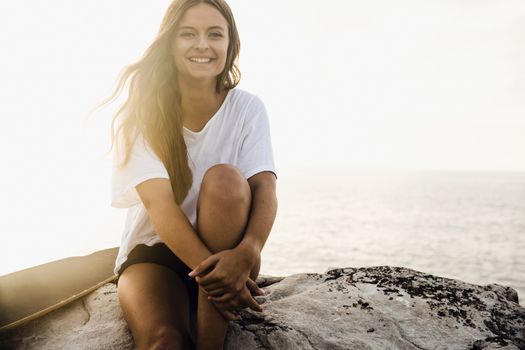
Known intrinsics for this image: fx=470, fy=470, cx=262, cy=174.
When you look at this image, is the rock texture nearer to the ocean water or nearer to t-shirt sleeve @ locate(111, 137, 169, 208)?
t-shirt sleeve @ locate(111, 137, 169, 208)

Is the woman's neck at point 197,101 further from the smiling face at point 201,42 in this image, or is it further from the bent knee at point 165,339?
the bent knee at point 165,339

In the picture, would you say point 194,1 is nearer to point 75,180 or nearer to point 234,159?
point 234,159

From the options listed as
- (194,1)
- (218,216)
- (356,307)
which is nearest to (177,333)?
(218,216)

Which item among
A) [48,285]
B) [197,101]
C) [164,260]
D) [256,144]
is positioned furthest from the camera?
[48,285]

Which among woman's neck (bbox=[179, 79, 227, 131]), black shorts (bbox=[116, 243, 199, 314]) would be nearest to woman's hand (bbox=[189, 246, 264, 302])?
black shorts (bbox=[116, 243, 199, 314])

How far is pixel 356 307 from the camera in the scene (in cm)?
249

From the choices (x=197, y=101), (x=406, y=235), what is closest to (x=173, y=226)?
(x=197, y=101)

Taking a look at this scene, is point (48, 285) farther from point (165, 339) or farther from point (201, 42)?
point (201, 42)

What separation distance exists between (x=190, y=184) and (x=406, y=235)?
56221mm

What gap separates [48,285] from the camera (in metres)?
2.87

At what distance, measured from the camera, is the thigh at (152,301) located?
2.12 meters

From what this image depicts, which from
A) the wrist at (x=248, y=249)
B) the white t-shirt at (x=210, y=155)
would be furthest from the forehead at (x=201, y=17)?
the wrist at (x=248, y=249)

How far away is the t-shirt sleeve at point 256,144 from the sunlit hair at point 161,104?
31 cm

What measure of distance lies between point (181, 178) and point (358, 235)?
52.2 metres
